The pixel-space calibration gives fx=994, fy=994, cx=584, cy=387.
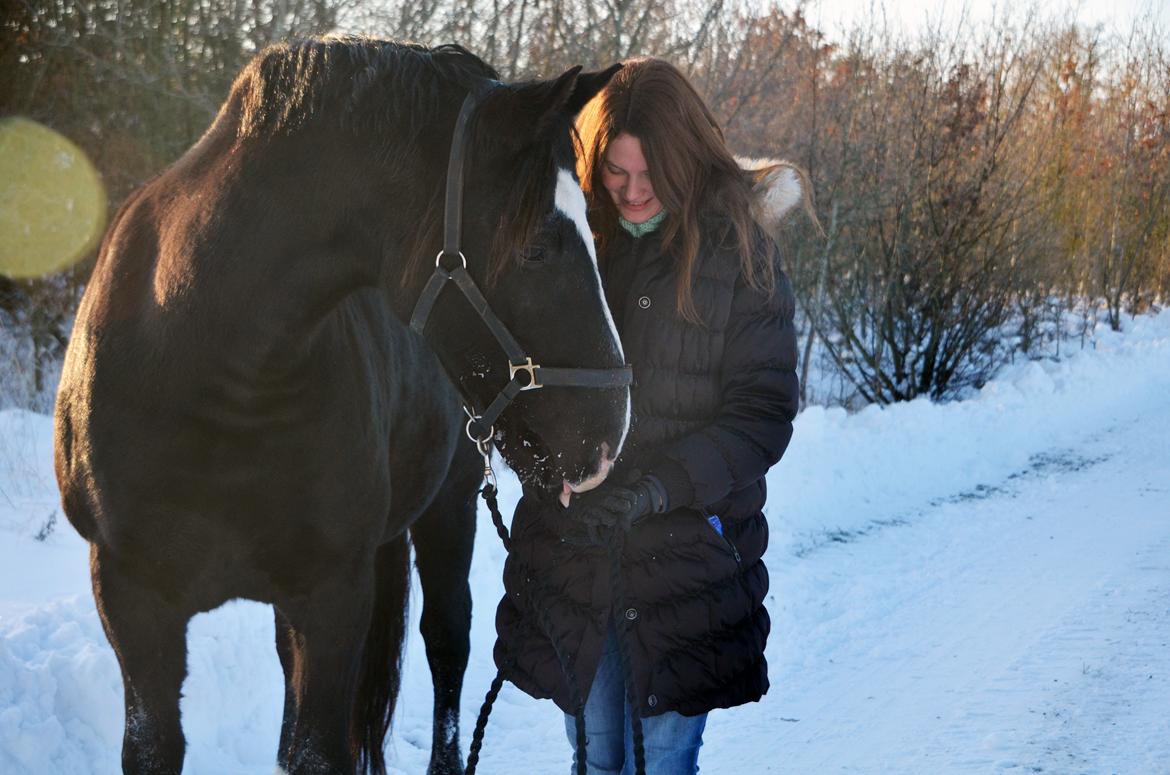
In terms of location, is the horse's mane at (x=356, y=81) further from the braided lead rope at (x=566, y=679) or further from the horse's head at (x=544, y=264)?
the braided lead rope at (x=566, y=679)

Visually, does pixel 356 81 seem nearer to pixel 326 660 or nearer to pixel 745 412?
pixel 745 412

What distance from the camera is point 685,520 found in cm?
223

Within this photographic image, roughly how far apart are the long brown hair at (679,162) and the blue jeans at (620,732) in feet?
2.80

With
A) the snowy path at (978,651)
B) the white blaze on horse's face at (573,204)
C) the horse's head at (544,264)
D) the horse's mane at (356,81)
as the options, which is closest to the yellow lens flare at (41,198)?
the snowy path at (978,651)

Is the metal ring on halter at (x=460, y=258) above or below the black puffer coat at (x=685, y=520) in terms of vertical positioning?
above

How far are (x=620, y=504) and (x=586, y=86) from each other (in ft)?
2.68

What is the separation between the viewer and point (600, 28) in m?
8.99

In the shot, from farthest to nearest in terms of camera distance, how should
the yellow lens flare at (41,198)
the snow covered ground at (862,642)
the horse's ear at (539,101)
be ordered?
the yellow lens flare at (41,198) < the snow covered ground at (862,642) < the horse's ear at (539,101)

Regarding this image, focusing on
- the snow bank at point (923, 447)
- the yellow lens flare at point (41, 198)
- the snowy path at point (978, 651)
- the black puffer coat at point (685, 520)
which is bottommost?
the snowy path at point (978, 651)

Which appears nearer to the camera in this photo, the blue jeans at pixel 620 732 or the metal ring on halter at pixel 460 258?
the metal ring on halter at pixel 460 258

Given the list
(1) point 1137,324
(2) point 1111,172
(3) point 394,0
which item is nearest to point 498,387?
(3) point 394,0

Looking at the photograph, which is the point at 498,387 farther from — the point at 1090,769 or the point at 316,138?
the point at 1090,769

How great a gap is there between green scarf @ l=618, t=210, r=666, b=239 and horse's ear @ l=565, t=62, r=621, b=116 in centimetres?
47

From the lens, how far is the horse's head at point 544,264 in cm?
180
